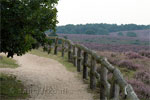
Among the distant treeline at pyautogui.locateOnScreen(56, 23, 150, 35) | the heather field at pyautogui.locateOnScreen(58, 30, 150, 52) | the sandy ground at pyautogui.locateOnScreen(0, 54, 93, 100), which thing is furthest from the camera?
the distant treeline at pyautogui.locateOnScreen(56, 23, 150, 35)

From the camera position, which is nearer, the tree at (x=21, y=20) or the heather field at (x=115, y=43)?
the tree at (x=21, y=20)

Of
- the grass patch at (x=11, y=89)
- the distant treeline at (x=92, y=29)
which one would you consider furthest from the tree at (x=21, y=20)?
the distant treeline at (x=92, y=29)

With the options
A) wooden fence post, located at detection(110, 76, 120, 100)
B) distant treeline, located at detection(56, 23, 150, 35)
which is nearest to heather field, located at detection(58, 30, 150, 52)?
distant treeline, located at detection(56, 23, 150, 35)

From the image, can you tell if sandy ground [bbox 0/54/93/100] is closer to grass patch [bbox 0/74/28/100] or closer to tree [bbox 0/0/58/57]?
grass patch [bbox 0/74/28/100]

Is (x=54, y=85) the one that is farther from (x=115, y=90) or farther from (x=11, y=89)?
(x=115, y=90)

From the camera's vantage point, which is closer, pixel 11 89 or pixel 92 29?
pixel 11 89

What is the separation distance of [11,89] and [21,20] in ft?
8.90

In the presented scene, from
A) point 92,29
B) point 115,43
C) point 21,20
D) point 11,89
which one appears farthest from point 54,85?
point 92,29

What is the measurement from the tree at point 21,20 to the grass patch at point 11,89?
132 cm

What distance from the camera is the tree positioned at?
6316mm

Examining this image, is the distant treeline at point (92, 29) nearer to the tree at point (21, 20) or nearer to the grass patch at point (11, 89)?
the grass patch at point (11, 89)

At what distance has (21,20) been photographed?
21.3 feet

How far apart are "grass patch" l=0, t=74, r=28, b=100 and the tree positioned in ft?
4.33

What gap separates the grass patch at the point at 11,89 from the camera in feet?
24.9
